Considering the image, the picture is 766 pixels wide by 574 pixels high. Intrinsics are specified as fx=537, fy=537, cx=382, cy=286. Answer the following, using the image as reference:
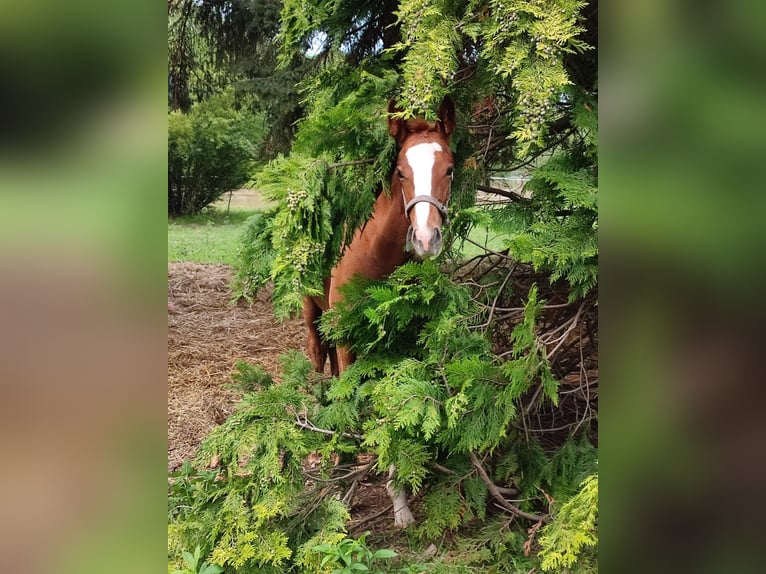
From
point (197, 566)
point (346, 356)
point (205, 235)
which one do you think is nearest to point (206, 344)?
point (205, 235)

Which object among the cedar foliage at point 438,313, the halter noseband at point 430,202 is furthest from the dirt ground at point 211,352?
the halter noseband at point 430,202

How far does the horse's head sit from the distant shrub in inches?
156

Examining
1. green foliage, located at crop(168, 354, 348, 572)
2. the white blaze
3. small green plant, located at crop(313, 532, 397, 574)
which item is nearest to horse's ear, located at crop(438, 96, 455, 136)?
the white blaze

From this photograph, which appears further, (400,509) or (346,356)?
(400,509)

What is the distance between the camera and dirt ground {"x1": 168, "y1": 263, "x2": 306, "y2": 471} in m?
4.25

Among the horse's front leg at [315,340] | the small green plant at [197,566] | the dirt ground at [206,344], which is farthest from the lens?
the dirt ground at [206,344]

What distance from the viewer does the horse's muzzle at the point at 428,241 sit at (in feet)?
6.38

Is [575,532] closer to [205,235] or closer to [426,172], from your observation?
[426,172]

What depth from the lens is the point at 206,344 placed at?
588 cm

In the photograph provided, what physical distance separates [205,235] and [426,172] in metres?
7.13

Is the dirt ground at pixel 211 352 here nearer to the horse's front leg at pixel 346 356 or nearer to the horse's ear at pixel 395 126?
the horse's front leg at pixel 346 356

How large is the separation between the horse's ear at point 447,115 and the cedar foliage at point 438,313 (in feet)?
0.17

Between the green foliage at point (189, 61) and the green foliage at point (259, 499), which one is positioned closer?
the green foliage at point (259, 499)
